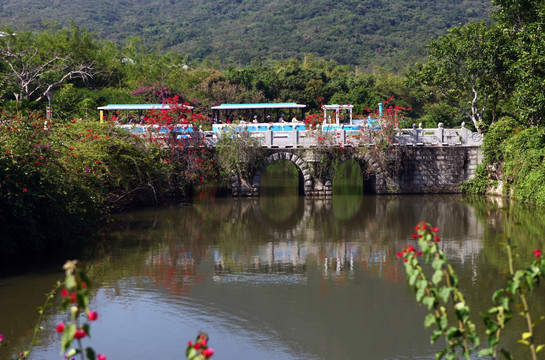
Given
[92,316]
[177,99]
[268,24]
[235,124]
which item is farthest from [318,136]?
[268,24]

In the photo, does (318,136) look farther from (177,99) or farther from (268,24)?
(268,24)

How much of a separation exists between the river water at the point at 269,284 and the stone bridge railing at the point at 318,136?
4.55 meters

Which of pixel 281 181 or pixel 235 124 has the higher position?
pixel 235 124

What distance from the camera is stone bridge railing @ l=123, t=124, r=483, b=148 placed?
2831 cm

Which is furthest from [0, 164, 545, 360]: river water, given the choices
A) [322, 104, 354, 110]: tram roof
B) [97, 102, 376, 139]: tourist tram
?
[322, 104, 354, 110]: tram roof

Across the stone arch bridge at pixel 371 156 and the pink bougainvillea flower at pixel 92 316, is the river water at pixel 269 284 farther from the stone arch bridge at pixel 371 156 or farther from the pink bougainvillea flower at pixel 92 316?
the pink bougainvillea flower at pixel 92 316

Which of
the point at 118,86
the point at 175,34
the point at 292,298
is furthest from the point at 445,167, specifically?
the point at 175,34

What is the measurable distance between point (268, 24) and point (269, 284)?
8931 centimetres

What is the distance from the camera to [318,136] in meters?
28.4

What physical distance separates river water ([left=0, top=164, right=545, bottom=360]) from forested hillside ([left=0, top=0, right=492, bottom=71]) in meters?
59.5

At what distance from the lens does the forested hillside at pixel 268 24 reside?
88188mm

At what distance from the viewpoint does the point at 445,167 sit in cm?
2898

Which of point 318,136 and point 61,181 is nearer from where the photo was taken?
point 61,181

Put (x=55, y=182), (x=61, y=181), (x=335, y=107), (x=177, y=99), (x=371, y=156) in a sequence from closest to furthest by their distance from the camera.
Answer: (x=55, y=182) → (x=61, y=181) → (x=371, y=156) → (x=177, y=99) → (x=335, y=107)
